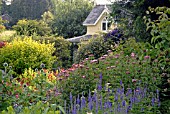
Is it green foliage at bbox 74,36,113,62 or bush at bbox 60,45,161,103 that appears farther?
green foliage at bbox 74,36,113,62

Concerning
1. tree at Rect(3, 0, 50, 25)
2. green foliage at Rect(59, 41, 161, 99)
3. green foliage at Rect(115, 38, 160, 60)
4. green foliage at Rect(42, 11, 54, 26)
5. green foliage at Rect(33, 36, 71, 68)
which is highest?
tree at Rect(3, 0, 50, 25)

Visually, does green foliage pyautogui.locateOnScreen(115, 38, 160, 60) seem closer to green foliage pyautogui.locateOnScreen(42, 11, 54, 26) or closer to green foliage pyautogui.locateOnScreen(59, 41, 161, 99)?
green foliage pyautogui.locateOnScreen(59, 41, 161, 99)

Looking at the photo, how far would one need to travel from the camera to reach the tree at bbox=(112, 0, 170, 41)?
8203mm

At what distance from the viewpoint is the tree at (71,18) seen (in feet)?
98.7

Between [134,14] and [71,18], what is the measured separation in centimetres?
2198

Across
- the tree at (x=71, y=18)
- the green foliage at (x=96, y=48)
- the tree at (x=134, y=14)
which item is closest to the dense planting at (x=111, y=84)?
the tree at (x=134, y=14)

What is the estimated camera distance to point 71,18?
100 feet

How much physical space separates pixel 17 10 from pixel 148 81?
4401 centimetres

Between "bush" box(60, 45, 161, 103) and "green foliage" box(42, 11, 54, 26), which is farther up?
"green foliage" box(42, 11, 54, 26)

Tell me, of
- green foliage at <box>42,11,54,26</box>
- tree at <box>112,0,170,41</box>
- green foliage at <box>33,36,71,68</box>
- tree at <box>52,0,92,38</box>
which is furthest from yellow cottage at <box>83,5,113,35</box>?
tree at <box>112,0,170,41</box>

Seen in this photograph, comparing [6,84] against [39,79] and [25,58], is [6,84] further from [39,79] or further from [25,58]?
[25,58]

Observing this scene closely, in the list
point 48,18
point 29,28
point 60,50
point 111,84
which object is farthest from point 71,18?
point 111,84

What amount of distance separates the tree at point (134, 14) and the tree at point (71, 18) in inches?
801

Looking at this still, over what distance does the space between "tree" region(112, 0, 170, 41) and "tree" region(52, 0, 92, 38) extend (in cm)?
2035
